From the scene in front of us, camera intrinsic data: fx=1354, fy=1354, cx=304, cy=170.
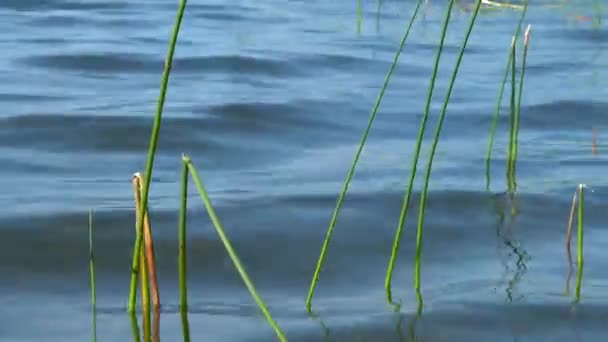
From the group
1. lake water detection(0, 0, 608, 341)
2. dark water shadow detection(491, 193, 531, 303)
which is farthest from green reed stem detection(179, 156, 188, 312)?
dark water shadow detection(491, 193, 531, 303)

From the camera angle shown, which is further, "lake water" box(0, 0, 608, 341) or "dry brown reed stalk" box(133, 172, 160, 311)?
"lake water" box(0, 0, 608, 341)

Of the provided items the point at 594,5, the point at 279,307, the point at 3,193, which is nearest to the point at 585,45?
the point at 594,5

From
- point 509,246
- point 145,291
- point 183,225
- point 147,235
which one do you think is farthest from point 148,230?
point 509,246

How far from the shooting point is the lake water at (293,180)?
8.29ft

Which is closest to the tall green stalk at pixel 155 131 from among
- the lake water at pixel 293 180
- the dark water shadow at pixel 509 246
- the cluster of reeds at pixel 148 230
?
the cluster of reeds at pixel 148 230

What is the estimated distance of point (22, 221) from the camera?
10.2 feet

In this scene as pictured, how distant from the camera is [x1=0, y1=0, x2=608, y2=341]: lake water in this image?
253cm

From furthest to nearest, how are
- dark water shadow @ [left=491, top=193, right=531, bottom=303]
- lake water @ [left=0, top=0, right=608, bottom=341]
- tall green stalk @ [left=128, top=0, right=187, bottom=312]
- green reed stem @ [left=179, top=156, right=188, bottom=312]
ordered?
1. dark water shadow @ [left=491, top=193, right=531, bottom=303]
2. lake water @ [left=0, top=0, right=608, bottom=341]
3. green reed stem @ [left=179, top=156, right=188, bottom=312]
4. tall green stalk @ [left=128, top=0, right=187, bottom=312]

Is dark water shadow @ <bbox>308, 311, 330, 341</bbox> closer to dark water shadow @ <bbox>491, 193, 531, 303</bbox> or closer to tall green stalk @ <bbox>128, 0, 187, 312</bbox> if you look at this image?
dark water shadow @ <bbox>491, 193, 531, 303</bbox>

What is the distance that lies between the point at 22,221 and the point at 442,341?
114cm

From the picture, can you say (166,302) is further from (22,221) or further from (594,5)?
(594,5)

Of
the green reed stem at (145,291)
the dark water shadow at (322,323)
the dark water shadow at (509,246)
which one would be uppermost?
the dark water shadow at (509,246)

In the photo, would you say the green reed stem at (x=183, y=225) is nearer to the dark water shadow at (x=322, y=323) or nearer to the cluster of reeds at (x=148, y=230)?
the cluster of reeds at (x=148, y=230)

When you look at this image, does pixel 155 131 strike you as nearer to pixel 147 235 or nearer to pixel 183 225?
pixel 183 225
